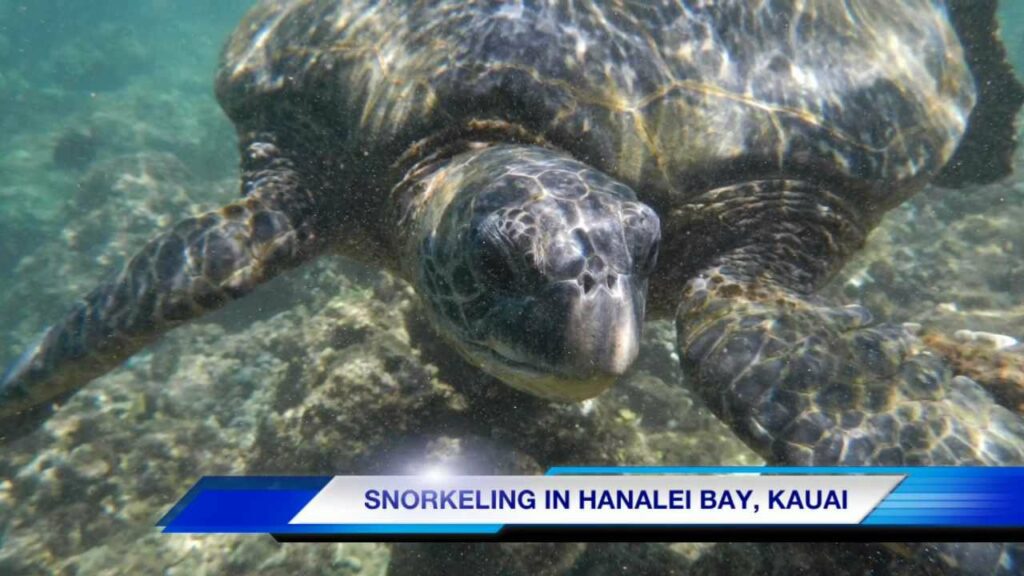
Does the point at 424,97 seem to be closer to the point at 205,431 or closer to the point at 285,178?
the point at 285,178

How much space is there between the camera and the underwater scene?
9.55 feet

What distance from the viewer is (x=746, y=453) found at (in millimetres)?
4836

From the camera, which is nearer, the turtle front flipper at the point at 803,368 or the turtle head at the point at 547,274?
the turtle head at the point at 547,274

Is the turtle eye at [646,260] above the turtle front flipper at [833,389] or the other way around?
above

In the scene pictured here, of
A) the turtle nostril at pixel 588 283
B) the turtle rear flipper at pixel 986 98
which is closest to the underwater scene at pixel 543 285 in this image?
the turtle nostril at pixel 588 283

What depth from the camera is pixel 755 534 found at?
2588 millimetres

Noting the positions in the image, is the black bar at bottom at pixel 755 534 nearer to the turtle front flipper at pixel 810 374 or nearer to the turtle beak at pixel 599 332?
the turtle front flipper at pixel 810 374

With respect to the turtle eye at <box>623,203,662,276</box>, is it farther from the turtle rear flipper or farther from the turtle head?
the turtle rear flipper

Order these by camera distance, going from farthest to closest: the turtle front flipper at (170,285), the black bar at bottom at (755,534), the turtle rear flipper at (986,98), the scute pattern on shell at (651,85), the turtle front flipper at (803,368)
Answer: the turtle rear flipper at (986,98) < the turtle front flipper at (170,285) < the scute pattern on shell at (651,85) < the turtle front flipper at (803,368) < the black bar at bottom at (755,534)

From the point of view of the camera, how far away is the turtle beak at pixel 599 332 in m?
2.56

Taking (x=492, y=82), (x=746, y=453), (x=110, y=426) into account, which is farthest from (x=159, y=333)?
(x=746, y=453)

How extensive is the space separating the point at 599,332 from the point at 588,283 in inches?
8.9

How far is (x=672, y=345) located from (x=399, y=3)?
433cm

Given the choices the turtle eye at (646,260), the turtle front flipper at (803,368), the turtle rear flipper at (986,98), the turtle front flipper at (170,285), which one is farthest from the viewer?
the turtle rear flipper at (986,98)
